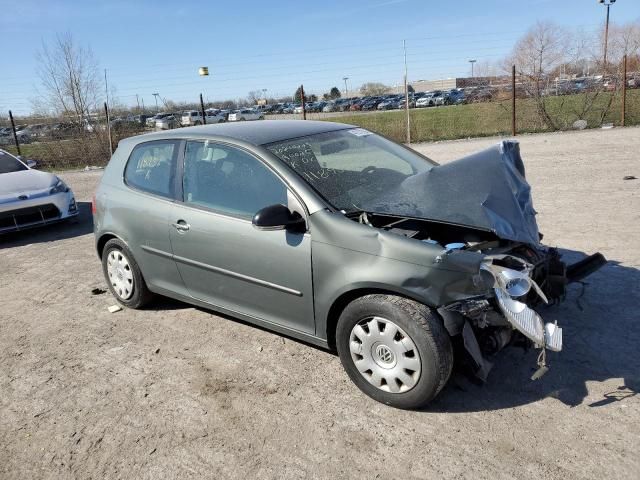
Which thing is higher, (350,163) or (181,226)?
(350,163)

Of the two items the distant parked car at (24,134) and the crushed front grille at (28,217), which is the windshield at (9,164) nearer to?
the crushed front grille at (28,217)

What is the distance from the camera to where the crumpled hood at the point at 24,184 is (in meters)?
7.80

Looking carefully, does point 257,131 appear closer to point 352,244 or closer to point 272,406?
point 352,244

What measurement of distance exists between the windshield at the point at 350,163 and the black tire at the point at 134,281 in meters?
1.79

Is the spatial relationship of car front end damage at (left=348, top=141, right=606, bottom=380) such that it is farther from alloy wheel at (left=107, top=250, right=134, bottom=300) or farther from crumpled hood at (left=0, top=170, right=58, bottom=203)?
crumpled hood at (left=0, top=170, right=58, bottom=203)

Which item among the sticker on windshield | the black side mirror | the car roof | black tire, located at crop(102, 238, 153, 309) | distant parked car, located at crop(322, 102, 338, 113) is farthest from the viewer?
distant parked car, located at crop(322, 102, 338, 113)

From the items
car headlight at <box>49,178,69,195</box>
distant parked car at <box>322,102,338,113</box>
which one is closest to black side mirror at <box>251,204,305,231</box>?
car headlight at <box>49,178,69,195</box>

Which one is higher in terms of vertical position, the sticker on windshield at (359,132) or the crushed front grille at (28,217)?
the sticker on windshield at (359,132)

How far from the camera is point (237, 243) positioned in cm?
365

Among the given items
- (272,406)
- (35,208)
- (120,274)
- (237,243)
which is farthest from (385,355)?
(35,208)

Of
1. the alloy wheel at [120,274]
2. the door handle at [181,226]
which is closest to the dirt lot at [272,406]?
the alloy wheel at [120,274]

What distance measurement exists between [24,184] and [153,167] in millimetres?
4891

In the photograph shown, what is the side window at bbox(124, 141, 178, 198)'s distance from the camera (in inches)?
167

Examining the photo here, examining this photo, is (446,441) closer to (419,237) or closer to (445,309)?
(445,309)
